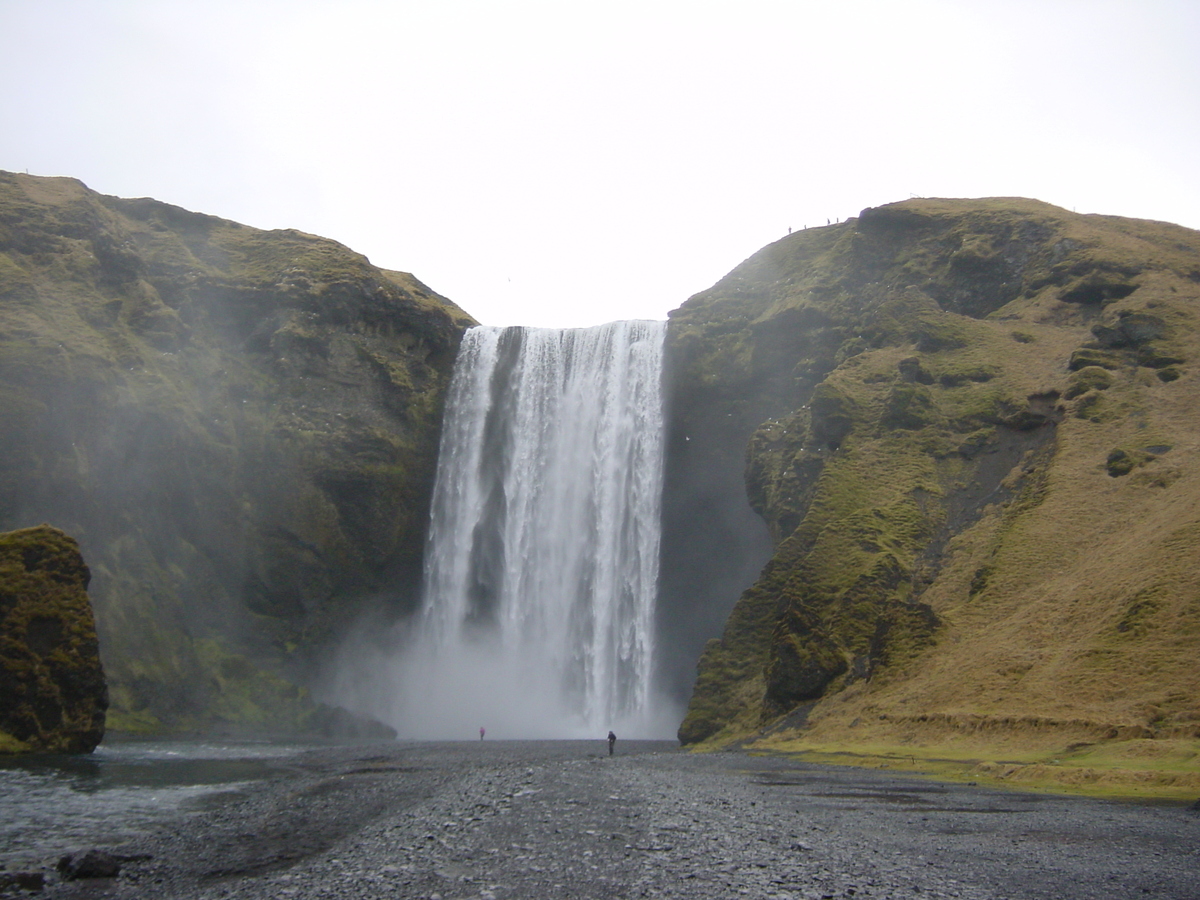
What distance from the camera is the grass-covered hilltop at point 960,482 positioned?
27641 mm

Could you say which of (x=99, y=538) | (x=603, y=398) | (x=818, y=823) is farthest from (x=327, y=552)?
(x=818, y=823)

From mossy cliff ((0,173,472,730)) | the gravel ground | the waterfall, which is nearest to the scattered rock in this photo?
the gravel ground

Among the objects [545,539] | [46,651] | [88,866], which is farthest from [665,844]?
[545,539]

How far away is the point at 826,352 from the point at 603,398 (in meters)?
14.7

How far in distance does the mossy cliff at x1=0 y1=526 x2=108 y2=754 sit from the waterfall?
87.4 feet

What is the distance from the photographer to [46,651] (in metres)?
33.5

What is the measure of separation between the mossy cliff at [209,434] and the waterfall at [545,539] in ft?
9.66

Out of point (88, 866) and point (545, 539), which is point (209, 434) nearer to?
point (545, 539)

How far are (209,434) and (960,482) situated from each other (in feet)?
142

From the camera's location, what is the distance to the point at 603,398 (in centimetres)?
6253

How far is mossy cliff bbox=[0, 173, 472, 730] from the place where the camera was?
5072 centimetres

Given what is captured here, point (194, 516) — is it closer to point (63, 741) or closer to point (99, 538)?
point (99, 538)

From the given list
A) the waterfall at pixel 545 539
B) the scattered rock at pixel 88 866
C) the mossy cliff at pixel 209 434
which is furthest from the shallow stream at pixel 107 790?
the waterfall at pixel 545 539

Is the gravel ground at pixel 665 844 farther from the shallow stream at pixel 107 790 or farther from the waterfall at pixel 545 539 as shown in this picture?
the waterfall at pixel 545 539
